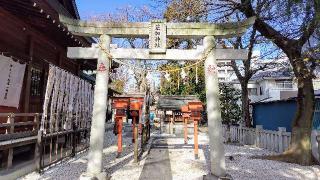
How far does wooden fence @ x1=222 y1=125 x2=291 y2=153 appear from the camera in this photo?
1281 centimetres

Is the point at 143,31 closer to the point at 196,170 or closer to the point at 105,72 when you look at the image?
the point at 105,72

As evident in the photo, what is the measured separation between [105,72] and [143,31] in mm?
1349

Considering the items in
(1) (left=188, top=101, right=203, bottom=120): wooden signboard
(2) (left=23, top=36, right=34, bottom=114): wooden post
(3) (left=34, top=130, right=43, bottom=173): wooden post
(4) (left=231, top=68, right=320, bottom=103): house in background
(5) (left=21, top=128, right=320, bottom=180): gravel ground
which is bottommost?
(5) (left=21, top=128, right=320, bottom=180): gravel ground

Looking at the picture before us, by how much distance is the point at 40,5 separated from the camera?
8.23m

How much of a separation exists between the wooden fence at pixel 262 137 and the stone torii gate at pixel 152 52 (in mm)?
6151

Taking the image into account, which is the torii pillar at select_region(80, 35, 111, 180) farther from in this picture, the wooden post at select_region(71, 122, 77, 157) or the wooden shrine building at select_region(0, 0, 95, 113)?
the wooden post at select_region(71, 122, 77, 157)

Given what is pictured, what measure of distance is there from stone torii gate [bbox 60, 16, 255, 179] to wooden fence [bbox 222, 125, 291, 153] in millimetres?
6151

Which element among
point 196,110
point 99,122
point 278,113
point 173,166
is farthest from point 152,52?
point 278,113

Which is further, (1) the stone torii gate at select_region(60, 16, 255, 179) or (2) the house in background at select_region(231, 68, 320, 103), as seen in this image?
(2) the house in background at select_region(231, 68, 320, 103)

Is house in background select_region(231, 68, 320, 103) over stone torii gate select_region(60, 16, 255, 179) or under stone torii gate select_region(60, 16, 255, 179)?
over

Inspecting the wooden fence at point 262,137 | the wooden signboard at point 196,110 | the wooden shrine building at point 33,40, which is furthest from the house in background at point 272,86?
the wooden shrine building at point 33,40

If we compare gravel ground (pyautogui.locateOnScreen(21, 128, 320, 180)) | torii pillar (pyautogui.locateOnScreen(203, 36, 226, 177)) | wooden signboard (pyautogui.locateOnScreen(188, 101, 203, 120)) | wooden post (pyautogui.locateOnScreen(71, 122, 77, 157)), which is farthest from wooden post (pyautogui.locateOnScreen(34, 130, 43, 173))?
wooden signboard (pyautogui.locateOnScreen(188, 101, 203, 120))

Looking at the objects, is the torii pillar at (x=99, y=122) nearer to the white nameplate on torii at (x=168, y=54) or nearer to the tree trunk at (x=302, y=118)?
the white nameplate on torii at (x=168, y=54)

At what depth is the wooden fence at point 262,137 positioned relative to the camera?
12814 mm
